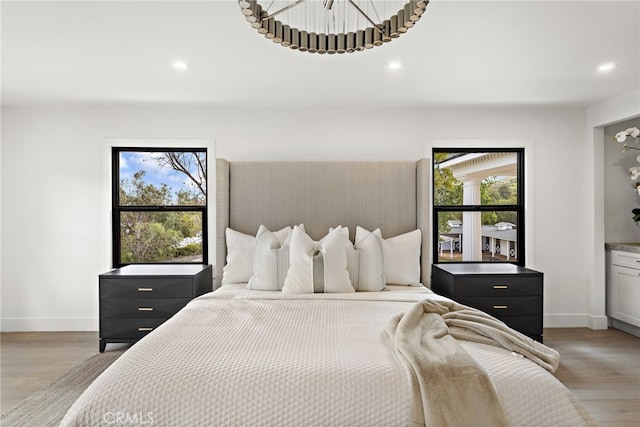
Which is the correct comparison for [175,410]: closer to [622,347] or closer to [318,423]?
[318,423]

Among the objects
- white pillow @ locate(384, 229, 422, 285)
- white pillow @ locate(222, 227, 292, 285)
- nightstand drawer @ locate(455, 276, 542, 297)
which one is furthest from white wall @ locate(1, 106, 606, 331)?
white pillow @ locate(384, 229, 422, 285)

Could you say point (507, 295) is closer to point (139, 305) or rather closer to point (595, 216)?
point (595, 216)

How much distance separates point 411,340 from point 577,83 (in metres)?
2.88

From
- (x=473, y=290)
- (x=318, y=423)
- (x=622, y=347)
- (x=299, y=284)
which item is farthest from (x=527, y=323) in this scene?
(x=318, y=423)

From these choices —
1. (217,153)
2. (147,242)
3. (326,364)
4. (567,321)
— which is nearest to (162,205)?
(147,242)

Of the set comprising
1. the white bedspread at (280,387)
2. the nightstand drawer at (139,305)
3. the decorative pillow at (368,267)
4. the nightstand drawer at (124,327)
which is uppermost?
the decorative pillow at (368,267)

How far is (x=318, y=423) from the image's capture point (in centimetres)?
139

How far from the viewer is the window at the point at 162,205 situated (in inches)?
163

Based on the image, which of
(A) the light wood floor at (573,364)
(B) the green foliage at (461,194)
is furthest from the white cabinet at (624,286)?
(B) the green foliage at (461,194)

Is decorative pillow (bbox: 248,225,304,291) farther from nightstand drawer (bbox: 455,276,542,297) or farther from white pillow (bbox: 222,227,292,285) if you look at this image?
nightstand drawer (bbox: 455,276,542,297)

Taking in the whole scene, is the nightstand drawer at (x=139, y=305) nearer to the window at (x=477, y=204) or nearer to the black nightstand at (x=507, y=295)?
the black nightstand at (x=507, y=295)

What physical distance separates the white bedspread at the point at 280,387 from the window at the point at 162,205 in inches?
95.7

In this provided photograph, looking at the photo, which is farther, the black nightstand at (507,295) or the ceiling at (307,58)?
the black nightstand at (507,295)

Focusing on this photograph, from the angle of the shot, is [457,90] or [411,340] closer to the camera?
[411,340]
